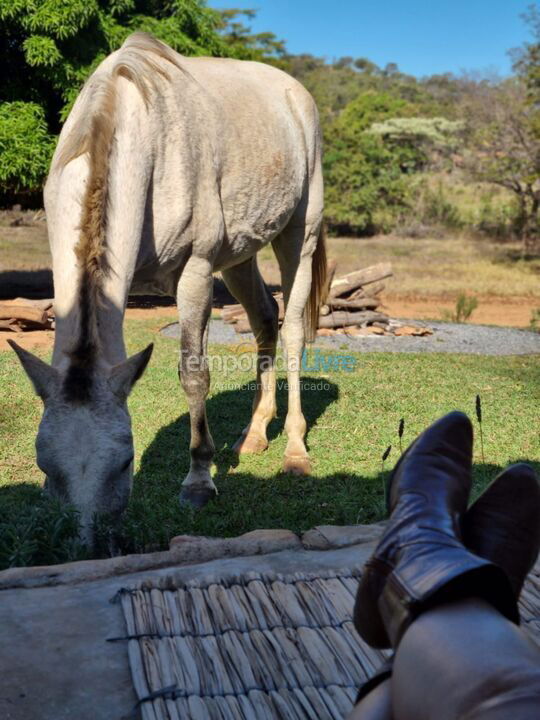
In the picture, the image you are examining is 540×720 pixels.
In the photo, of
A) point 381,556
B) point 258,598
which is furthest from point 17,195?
point 381,556

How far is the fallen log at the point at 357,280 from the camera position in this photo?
34.0 feet

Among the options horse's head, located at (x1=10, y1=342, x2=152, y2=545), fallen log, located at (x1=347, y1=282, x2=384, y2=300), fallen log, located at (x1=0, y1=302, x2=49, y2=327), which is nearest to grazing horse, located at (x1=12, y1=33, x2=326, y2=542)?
horse's head, located at (x1=10, y1=342, x2=152, y2=545)

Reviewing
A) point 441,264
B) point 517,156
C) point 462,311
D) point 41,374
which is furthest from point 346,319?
point 517,156

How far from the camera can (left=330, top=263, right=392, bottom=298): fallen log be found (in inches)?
408

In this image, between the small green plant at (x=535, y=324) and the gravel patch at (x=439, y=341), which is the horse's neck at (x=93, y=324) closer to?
the gravel patch at (x=439, y=341)

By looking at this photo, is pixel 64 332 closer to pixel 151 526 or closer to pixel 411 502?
pixel 151 526

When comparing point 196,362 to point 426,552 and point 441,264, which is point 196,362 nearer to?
point 426,552

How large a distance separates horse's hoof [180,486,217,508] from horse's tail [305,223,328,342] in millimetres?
1871

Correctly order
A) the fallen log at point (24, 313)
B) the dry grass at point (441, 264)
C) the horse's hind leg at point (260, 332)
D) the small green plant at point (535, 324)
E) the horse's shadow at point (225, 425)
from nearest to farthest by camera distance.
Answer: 1. the horse's shadow at point (225, 425)
2. the horse's hind leg at point (260, 332)
3. the fallen log at point (24, 313)
4. the small green plant at point (535, 324)
5. the dry grass at point (441, 264)

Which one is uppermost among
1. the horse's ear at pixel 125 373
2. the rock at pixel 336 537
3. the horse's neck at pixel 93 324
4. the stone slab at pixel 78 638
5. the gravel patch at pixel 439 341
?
the horse's neck at pixel 93 324

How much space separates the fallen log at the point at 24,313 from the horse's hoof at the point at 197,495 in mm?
5534

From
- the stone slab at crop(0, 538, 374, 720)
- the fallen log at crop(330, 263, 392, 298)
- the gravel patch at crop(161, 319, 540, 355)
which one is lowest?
the gravel patch at crop(161, 319, 540, 355)

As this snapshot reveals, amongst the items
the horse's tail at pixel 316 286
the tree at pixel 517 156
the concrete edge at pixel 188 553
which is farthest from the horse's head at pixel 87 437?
the tree at pixel 517 156

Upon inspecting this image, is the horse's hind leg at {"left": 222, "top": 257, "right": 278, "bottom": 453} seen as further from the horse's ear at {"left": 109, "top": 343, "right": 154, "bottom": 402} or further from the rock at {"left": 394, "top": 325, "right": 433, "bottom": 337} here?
the rock at {"left": 394, "top": 325, "right": 433, "bottom": 337}
